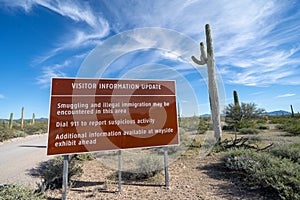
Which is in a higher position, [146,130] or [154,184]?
[146,130]

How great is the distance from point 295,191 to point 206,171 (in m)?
2.22

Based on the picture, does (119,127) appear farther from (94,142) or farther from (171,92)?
(171,92)

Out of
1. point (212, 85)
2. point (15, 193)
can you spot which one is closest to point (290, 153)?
point (212, 85)

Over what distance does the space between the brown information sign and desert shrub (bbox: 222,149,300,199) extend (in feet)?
5.93

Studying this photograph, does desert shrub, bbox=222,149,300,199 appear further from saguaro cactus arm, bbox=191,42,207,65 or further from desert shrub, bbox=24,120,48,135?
desert shrub, bbox=24,120,48,135

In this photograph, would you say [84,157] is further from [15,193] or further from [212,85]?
[212,85]

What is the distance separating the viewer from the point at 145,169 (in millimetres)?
4863

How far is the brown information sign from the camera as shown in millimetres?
3832

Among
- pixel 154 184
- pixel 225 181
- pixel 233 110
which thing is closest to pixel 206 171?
pixel 225 181

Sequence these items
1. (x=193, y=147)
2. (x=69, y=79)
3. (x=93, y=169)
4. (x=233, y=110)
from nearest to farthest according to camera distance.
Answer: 1. (x=69, y=79)
2. (x=93, y=169)
3. (x=193, y=147)
4. (x=233, y=110)

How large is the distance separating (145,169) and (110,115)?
1796 mm

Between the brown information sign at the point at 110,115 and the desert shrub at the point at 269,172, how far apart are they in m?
1.81

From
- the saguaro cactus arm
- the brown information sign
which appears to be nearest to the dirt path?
the brown information sign

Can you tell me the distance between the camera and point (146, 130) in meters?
4.53
